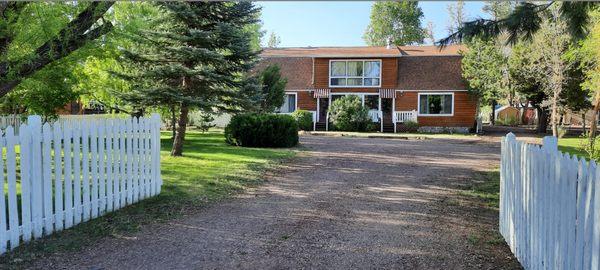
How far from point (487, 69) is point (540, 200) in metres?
28.1

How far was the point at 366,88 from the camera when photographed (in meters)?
34.8

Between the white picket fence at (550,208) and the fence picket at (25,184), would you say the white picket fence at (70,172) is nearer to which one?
the fence picket at (25,184)

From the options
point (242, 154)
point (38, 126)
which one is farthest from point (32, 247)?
point (242, 154)

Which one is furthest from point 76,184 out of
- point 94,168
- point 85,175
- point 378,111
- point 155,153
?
point 378,111

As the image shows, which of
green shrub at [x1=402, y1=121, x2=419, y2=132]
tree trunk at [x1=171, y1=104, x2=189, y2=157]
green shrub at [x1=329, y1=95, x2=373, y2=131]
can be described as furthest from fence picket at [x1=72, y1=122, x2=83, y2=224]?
green shrub at [x1=402, y1=121, x2=419, y2=132]

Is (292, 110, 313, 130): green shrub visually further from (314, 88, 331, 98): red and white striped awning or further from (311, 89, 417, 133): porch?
(314, 88, 331, 98): red and white striped awning

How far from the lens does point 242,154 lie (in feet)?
47.5

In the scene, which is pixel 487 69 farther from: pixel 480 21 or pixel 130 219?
pixel 130 219

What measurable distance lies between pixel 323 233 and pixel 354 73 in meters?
29.8

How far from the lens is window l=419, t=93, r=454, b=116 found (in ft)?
110

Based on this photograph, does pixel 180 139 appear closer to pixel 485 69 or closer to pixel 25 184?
→ pixel 25 184

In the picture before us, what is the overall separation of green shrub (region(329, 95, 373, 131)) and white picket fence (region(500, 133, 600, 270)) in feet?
80.3

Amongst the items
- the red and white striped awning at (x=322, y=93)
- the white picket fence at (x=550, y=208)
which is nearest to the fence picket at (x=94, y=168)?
the white picket fence at (x=550, y=208)

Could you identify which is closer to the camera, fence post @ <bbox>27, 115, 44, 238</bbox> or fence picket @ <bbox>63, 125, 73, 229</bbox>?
fence post @ <bbox>27, 115, 44, 238</bbox>
